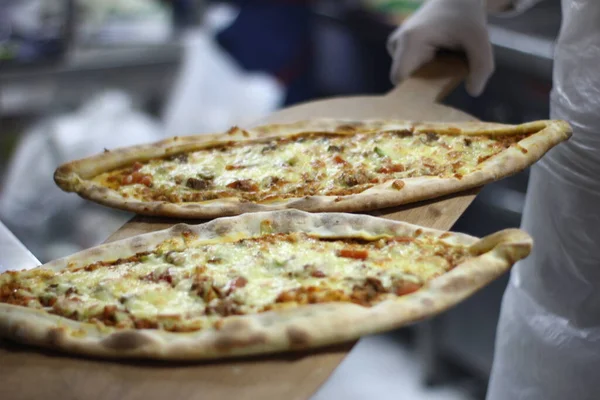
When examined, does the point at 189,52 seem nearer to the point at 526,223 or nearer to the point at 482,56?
the point at 482,56

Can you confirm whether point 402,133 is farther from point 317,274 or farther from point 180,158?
point 317,274

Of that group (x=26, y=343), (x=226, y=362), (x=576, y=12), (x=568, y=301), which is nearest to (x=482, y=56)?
(x=576, y=12)

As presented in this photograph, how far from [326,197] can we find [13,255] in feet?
3.19

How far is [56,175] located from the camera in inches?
98.3

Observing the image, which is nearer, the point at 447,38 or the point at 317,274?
the point at 317,274

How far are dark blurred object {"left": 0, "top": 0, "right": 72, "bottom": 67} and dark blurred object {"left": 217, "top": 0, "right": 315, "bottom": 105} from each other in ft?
4.46

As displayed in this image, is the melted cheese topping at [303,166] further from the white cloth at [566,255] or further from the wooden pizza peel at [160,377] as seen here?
the wooden pizza peel at [160,377]

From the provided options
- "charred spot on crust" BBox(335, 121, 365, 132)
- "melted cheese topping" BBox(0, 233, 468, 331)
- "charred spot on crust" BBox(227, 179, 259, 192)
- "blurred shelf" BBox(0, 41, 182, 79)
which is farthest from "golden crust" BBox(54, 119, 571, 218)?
"blurred shelf" BBox(0, 41, 182, 79)

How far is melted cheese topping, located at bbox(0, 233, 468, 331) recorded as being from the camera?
1.78 m

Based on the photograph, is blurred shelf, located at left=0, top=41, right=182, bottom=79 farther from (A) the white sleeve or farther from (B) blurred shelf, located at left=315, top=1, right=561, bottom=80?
(A) the white sleeve

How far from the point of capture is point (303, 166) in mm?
2543

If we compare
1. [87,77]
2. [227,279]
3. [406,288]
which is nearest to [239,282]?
[227,279]

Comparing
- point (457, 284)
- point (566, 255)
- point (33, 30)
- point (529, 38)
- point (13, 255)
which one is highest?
point (33, 30)

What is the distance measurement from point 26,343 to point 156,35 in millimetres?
4022
